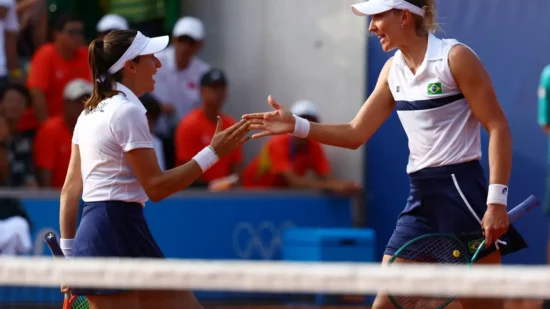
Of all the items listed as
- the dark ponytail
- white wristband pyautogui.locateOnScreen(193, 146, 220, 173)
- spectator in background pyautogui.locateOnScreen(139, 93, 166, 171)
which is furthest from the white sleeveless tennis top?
spectator in background pyautogui.locateOnScreen(139, 93, 166, 171)

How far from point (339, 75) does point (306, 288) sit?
254 inches

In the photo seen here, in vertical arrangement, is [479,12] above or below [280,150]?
above

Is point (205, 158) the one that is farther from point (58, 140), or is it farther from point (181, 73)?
point (181, 73)

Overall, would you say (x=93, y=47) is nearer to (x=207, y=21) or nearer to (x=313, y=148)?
(x=313, y=148)

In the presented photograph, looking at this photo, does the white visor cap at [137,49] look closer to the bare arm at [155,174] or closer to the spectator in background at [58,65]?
the bare arm at [155,174]

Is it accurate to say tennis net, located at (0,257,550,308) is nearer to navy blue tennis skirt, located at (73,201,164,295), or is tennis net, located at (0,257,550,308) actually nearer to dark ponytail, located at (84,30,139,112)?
navy blue tennis skirt, located at (73,201,164,295)

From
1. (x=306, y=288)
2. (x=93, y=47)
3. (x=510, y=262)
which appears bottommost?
(x=510, y=262)

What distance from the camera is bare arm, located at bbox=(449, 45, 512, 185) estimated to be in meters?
4.14

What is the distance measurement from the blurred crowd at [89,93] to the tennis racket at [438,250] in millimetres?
4142

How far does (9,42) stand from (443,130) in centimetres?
538

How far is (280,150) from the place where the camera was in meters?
8.65

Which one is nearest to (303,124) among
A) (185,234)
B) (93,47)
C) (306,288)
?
(93,47)

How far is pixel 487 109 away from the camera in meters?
→ 4.18

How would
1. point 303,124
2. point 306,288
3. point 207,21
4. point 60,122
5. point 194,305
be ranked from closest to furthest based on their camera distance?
1. point 306,288
2. point 194,305
3. point 303,124
4. point 60,122
5. point 207,21
